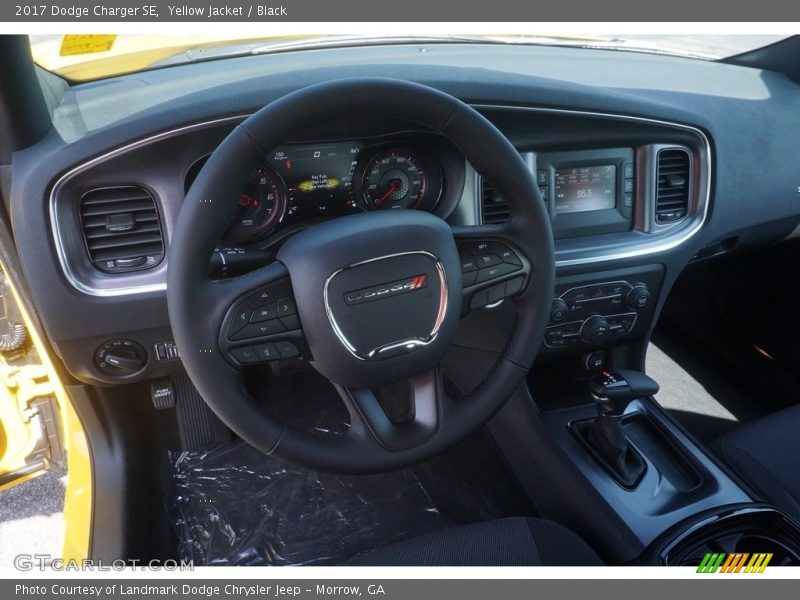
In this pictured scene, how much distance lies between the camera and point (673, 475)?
5.42 feet

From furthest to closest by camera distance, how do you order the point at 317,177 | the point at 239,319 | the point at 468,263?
the point at 317,177 < the point at 468,263 < the point at 239,319

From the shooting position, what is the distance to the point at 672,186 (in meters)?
1.72

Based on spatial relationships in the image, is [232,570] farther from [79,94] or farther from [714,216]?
[714,216]

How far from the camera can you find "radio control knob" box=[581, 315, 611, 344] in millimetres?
1691

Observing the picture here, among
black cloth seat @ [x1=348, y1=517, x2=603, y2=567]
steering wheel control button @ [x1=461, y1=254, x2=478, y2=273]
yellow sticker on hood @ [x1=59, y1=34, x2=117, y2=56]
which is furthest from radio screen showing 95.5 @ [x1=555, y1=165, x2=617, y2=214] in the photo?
yellow sticker on hood @ [x1=59, y1=34, x2=117, y2=56]

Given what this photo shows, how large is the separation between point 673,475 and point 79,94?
65.8 inches

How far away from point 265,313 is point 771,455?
1.31 m

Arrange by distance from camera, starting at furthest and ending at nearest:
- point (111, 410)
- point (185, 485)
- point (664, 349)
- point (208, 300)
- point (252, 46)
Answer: point (664, 349) → point (185, 485) → point (252, 46) → point (111, 410) → point (208, 300)

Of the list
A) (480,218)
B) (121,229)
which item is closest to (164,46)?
(121,229)

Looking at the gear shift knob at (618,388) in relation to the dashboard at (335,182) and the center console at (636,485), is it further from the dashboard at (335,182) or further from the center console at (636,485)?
the dashboard at (335,182)

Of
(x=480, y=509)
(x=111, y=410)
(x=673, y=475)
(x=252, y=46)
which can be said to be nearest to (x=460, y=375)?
(x=480, y=509)

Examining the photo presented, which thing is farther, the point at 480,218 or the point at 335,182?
the point at 480,218

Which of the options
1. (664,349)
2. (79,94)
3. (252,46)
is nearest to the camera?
(79,94)
